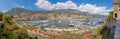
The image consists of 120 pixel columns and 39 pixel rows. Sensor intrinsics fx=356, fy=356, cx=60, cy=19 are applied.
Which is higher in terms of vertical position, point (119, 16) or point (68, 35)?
point (119, 16)

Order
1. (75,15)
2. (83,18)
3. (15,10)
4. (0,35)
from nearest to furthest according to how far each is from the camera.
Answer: (0,35), (15,10), (83,18), (75,15)

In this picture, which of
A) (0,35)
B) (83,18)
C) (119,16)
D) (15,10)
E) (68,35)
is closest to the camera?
(0,35)

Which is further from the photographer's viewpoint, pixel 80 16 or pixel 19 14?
pixel 80 16

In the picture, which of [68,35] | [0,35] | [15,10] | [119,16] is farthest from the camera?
[15,10]

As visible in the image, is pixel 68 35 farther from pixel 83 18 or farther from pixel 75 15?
pixel 75 15

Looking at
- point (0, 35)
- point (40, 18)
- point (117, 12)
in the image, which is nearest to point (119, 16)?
point (117, 12)

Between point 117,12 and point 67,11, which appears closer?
point 117,12

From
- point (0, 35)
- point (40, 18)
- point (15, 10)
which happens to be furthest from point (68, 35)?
point (40, 18)

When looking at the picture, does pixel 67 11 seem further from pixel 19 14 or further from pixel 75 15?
pixel 19 14

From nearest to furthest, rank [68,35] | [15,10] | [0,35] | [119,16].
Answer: [0,35], [119,16], [68,35], [15,10]
